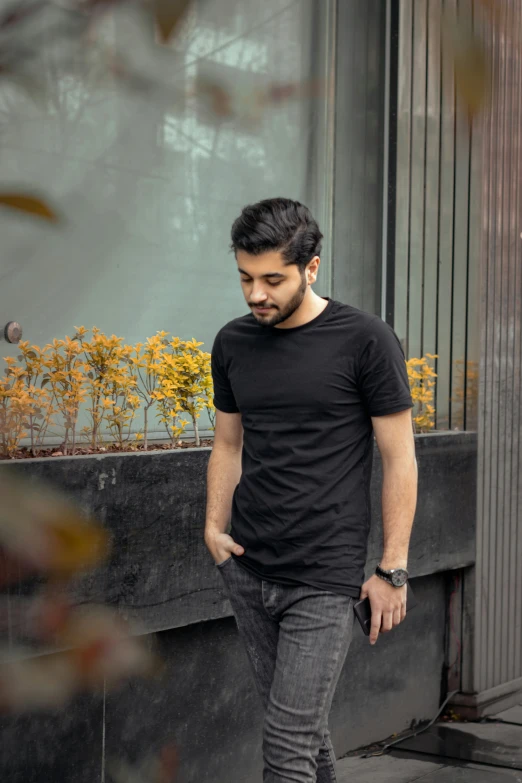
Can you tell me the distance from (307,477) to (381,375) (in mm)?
347

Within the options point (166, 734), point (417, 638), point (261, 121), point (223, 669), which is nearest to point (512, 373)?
point (417, 638)

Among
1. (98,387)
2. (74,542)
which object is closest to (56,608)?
(74,542)

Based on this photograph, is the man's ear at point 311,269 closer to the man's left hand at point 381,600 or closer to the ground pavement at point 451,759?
the man's left hand at point 381,600

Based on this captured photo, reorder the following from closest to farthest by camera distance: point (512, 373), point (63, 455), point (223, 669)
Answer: point (63, 455) < point (223, 669) < point (512, 373)

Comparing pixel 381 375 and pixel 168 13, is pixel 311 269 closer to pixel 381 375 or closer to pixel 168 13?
pixel 381 375

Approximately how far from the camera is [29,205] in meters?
0.61

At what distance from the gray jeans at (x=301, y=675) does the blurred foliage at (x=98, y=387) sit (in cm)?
99

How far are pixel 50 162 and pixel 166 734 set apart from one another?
7.24ft

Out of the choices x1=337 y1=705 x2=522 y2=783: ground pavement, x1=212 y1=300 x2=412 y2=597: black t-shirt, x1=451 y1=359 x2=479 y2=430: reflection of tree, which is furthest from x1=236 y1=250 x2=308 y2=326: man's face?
x1=451 y1=359 x2=479 y2=430: reflection of tree

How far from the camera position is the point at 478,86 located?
64cm

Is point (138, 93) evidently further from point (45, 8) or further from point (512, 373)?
point (512, 373)

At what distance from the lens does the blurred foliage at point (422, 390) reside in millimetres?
5258

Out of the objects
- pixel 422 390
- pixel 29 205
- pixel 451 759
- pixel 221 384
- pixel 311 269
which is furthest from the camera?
pixel 422 390

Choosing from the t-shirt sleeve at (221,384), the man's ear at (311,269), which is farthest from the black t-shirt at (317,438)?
the t-shirt sleeve at (221,384)
